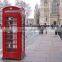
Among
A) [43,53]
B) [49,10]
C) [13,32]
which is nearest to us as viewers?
[13,32]

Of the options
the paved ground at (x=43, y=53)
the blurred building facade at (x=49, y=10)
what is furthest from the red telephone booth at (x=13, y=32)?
the blurred building facade at (x=49, y=10)

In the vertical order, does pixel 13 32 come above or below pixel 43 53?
above

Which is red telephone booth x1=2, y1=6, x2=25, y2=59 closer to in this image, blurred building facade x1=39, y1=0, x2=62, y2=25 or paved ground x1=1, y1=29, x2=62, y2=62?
paved ground x1=1, y1=29, x2=62, y2=62

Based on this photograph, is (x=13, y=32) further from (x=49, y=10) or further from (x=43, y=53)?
(x=49, y=10)

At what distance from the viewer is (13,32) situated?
351 inches

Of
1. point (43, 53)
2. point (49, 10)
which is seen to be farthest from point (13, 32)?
point (49, 10)

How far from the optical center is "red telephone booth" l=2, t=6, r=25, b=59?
8812 mm

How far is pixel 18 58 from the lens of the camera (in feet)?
28.9

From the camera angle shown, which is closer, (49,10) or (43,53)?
(43,53)

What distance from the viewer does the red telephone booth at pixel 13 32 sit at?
347 inches

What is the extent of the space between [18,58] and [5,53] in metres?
0.45

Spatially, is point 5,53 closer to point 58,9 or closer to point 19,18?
point 19,18

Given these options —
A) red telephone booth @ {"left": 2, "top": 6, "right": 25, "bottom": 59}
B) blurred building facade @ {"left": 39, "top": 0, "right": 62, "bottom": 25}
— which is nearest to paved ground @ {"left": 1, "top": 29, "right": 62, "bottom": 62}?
red telephone booth @ {"left": 2, "top": 6, "right": 25, "bottom": 59}

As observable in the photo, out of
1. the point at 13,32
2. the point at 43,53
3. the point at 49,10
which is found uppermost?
the point at 49,10
